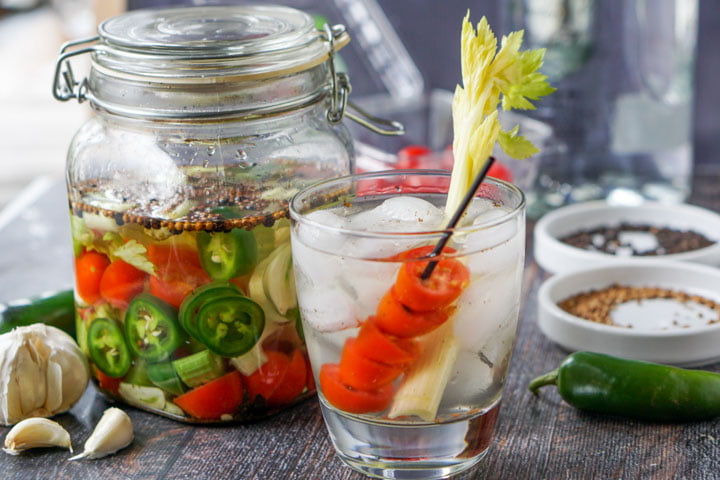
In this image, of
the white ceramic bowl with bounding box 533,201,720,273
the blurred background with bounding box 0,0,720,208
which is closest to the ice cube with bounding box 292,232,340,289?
the white ceramic bowl with bounding box 533,201,720,273

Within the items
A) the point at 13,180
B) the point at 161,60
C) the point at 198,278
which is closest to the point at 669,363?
the point at 198,278

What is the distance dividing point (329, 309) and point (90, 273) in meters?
0.33

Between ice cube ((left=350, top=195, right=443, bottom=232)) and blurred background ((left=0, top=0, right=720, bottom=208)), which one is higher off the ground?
ice cube ((left=350, top=195, right=443, bottom=232))

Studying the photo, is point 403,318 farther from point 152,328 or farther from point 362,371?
point 152,328

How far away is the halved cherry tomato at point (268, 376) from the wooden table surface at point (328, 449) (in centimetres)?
4

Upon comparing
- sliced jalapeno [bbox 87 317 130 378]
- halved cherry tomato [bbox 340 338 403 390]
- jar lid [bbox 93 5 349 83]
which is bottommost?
sliced jalapeno [bbox 87 317 130 378]

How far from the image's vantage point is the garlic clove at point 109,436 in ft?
3.24

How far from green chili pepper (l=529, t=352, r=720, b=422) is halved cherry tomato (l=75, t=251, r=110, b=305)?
1.78ft

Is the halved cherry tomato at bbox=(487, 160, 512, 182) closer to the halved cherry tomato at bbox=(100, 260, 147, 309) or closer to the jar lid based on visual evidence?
the jar lid

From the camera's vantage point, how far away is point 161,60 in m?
0.96

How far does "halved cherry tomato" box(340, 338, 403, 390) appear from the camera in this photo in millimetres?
864

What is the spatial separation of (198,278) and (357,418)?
236 millimetres

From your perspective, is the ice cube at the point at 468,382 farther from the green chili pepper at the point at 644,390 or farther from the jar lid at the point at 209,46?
the jar lid at the point at 209,46

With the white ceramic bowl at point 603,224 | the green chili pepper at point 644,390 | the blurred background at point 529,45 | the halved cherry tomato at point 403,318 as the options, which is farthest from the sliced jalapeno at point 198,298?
the blurred background at point 529,45
